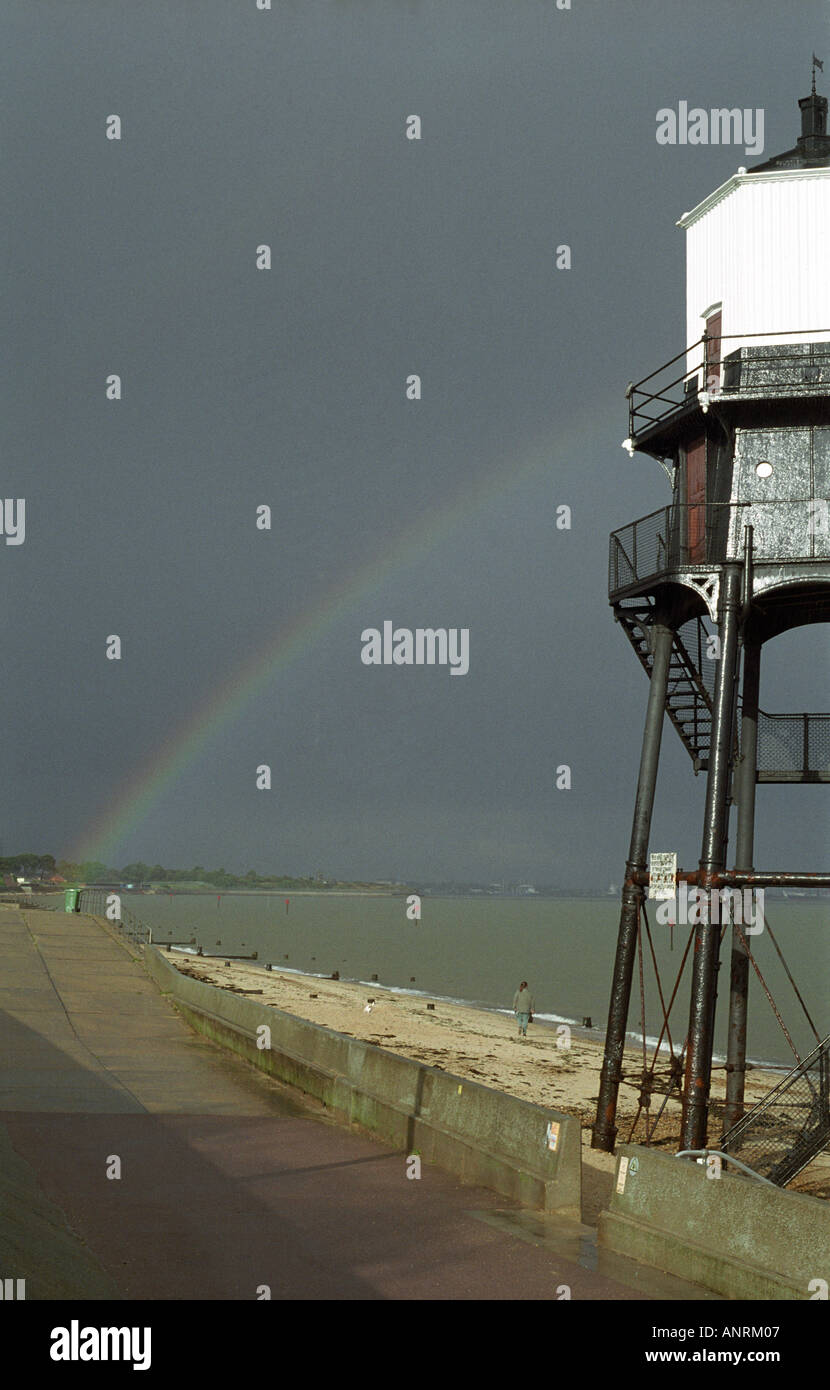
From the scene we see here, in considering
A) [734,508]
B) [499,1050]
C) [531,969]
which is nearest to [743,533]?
[734,508]

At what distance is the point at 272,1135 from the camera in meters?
13.8

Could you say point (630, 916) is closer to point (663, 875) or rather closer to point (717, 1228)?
point (663, 875)

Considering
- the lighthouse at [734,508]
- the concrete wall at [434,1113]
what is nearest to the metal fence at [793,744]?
the lighthouse at [734,508]

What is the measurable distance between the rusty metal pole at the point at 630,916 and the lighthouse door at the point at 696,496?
6.77 ft

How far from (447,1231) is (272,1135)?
4.37 meters

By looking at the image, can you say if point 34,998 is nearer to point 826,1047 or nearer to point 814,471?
point 826,1047

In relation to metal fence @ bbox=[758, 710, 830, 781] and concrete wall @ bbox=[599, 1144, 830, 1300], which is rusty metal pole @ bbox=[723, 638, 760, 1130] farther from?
concrete wall @ bbox=[599, 1144, 830, 1300]

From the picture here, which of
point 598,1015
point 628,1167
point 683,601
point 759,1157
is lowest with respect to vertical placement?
point 598,1015

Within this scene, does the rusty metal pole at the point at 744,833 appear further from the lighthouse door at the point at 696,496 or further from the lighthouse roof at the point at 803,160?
the lighthouse roof at the point at 803,160

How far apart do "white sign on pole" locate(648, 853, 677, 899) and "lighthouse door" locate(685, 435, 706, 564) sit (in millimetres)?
4553

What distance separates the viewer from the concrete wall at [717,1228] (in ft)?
26.3

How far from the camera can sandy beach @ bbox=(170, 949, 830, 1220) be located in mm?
21625
